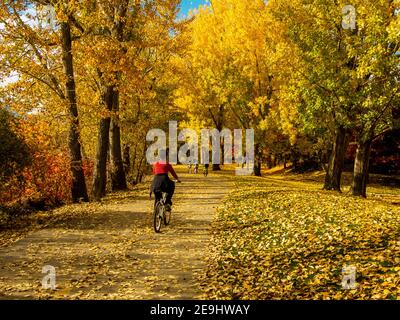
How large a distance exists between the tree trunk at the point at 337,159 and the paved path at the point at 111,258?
13.8m

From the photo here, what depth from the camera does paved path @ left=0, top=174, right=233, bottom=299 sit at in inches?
304

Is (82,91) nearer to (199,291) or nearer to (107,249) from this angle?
(107,249)

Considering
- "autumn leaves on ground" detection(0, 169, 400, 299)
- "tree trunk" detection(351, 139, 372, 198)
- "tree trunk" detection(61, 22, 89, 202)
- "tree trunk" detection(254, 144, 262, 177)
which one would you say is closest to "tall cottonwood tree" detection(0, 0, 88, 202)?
"tree trunk" detection(61, 22, 89, 202)

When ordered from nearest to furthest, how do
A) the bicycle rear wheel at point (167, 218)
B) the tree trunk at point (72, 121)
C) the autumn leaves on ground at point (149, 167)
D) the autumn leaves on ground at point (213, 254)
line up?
the autumn leaves on ground at point (213, 254), the autumn leaves on ground at point (149, 167), the bicycle rear wheel at point (167, 218), the tree trunk at point (72, 121)

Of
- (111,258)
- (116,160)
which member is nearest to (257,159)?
(116,160)

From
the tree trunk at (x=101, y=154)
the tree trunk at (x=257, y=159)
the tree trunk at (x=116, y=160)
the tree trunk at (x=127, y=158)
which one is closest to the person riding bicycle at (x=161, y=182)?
the tree trunk at (x=101, y=154)

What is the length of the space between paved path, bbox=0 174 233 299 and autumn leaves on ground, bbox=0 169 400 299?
0.07 feet

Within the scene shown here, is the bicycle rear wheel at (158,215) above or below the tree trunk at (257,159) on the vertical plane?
below

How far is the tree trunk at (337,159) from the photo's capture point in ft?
86.7

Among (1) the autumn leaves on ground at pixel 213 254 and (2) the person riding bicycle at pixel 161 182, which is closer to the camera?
(1) the autumn leaves on ground at pixel 213 254

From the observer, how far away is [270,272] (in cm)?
844

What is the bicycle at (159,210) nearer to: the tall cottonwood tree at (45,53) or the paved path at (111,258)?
the paved path at (111,258)

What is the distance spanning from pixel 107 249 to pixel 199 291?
4.09m
